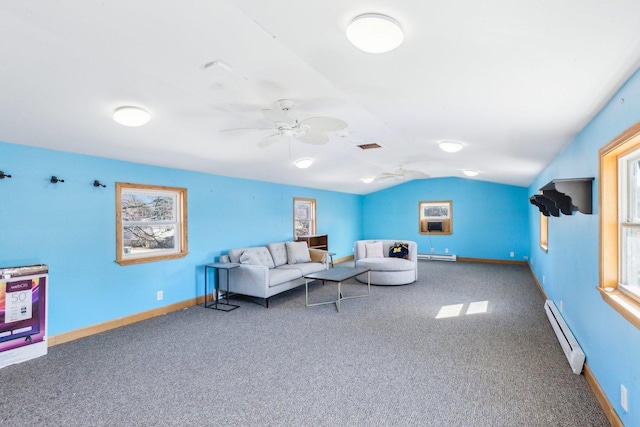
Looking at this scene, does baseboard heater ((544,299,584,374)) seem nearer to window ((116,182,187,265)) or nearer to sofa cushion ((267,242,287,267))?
sofa cushion ((267,242,287,267))

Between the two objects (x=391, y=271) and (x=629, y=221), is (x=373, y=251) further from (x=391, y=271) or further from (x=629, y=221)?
(x=629, y=221)

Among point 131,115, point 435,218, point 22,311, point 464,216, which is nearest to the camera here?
point 131,115

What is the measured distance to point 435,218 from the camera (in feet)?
30.8

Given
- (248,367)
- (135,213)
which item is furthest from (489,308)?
(135,213)

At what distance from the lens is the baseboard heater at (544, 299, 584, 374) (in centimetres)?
264

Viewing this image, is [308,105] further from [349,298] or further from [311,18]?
[349,298]

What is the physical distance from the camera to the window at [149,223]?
13.4 ft

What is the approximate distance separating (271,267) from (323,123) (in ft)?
11.9

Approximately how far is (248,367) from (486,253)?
7759 mm

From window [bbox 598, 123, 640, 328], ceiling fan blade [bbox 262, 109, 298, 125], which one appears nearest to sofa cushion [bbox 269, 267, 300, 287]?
ceiling fan blade [bbox 262, 109, 298, 125]

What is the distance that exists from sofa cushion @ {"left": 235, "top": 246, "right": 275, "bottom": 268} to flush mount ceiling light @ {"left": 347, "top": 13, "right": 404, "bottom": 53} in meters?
4.06

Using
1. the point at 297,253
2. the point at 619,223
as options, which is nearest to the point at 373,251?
the point at 297,253

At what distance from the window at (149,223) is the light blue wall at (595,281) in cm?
467

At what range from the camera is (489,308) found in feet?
14.9
